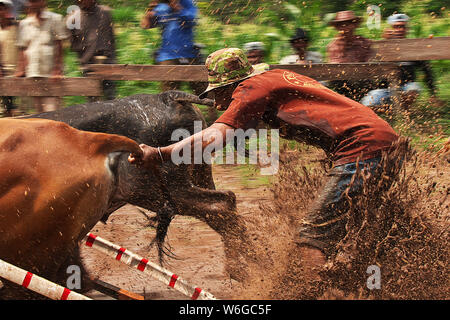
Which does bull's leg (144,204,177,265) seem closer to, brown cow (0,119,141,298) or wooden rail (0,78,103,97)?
brown cow (0,119,141,298)

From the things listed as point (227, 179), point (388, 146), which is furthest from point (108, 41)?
point (388, 146)

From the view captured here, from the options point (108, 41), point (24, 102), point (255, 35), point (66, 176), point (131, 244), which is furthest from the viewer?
point (255, 35)

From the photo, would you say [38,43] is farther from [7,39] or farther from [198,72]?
[198,72]

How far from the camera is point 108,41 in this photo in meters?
6.60

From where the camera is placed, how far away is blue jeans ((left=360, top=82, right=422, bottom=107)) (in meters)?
5.79

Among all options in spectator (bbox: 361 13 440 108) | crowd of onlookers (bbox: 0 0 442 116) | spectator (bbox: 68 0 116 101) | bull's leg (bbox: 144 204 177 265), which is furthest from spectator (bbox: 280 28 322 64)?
bull's leg (bbox: 144 204 177 265)

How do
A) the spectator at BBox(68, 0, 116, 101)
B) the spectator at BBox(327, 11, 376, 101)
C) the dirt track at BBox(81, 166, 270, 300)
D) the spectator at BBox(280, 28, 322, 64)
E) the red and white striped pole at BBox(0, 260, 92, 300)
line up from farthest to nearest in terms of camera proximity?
the spectator at BBox(280, 28, 322, 64) → the spectator at BBox(68, 0, 116, 101) → the spectator at BBox(327, 11, 376, 101) → the dirt track at BBox(81, 166, 270, 300) → the red and white striped pole at BBox(0, 260, 92, 300)

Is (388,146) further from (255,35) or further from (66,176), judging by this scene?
(255,35)

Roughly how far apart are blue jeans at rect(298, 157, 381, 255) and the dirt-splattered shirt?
2.4 inches

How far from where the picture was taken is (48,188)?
11.2 ft

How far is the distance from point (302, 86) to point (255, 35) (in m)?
5.53

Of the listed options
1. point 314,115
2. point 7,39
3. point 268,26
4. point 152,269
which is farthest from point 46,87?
point 268,26

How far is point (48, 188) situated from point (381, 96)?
11.3 feet

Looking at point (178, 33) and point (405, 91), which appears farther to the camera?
point (178, 33)
